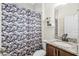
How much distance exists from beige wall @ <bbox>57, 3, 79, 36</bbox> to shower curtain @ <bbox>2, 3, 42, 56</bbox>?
268mm

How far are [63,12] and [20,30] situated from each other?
2.04 feet

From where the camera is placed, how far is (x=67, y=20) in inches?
77.2

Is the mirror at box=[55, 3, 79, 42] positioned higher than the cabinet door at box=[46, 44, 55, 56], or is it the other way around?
the mirror at box=[55, 3, 79, 42]

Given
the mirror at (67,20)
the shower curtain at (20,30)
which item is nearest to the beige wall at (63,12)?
the mirror at (67,20)

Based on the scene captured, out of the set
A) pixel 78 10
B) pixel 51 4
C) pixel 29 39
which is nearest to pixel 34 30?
pixel 29 39

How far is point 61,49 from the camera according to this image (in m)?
1.95

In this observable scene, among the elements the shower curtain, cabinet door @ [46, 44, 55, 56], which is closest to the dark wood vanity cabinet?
cabinet door @ [46, 44, 55, 56]

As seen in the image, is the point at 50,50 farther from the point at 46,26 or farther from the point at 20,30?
the point at 20,30

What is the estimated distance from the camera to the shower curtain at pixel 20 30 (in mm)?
1955

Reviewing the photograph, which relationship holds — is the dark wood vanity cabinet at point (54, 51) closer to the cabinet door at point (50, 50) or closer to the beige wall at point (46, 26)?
the cabinet door at point (50, 50)

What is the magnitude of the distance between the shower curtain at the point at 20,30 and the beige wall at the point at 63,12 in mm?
268

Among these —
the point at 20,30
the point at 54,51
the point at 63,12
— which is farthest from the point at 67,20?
the point at 20,30

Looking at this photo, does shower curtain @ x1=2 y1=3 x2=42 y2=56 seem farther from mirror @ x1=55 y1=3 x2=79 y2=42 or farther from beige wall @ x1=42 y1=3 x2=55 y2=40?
mirror @ x1=55 y1=3 x2=79 y2=42

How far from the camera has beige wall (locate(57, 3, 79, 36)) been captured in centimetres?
195
